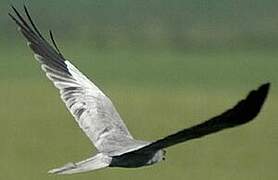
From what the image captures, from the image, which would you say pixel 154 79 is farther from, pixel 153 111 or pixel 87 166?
pixel 87 166

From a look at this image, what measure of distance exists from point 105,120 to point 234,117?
1.93 meters

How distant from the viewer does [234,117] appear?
16.8ft

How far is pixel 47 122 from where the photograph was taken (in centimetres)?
1727

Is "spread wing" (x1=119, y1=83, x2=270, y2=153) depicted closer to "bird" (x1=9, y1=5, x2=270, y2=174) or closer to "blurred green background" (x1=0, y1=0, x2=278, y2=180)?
"bird" (x1=9, y1=5, x2=270, y2=174)

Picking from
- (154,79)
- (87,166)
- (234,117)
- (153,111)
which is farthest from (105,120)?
(154,79)

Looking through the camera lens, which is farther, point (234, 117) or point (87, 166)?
point (87, 166)

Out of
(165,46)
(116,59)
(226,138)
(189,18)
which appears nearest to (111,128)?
(226,138)

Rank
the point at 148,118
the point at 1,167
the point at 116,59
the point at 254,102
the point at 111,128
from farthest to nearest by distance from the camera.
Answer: the point at 116,59 → the point at 148,118 → the point at 1,167 → the point at 111,128 → the point at 254,102

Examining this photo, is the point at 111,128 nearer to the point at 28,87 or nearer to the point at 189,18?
the point at 28,87

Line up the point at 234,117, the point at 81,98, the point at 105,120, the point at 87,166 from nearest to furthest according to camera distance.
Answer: the point at 234,117 → the point at 87,166 → the point at 105,120 → the point at 81,98

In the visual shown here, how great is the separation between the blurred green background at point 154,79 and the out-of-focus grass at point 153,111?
18 millimetres

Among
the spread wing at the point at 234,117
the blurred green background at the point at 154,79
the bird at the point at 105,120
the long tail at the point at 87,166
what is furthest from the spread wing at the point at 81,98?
the blurred green background at the point at 154,79

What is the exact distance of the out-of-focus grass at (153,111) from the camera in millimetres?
14820

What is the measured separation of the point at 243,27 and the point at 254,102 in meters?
31.3
